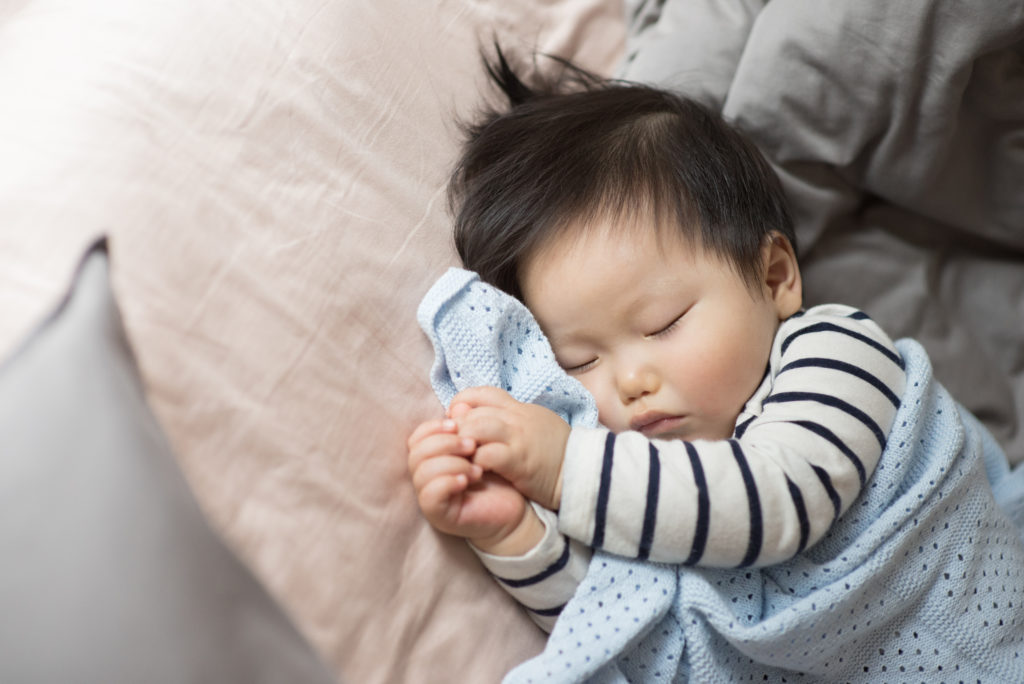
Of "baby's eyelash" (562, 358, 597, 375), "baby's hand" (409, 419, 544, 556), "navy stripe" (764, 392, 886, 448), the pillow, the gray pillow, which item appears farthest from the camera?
"baby's eyelash" (562, 358, 597, 375)

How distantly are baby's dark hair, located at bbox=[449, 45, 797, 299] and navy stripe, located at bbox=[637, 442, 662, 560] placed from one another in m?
0.30

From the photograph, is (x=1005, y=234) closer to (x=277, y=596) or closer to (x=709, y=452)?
(x=709, y=452)

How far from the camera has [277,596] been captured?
0.60 metres

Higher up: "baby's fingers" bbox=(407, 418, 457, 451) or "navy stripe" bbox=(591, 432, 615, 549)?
"baby's fingers" bbox=(407, 418, 457, 451)

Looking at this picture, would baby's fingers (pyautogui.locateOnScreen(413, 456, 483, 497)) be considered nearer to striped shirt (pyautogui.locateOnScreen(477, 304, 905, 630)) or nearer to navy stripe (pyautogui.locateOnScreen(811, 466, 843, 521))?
striped shirt (pyautogui.locateOnScreen(477, 304, 905, 630))

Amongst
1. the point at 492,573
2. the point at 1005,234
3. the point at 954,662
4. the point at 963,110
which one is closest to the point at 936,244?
the point at 1005,234

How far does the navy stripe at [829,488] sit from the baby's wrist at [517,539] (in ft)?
0.93

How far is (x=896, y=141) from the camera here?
104 cm

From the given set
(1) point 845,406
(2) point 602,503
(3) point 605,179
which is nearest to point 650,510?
(2) point 602,503

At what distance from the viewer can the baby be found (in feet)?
2.44

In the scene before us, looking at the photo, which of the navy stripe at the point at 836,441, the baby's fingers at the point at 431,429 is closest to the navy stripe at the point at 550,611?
the baby's fingers at the point at 431,429

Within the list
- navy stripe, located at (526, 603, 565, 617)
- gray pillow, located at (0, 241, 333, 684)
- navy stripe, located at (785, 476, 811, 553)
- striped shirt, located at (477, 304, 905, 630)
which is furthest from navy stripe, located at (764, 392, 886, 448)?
gray pillow, located at (0, 241, 333, 684)

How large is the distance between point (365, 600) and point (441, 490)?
114 mm

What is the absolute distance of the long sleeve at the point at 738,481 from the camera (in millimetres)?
742
